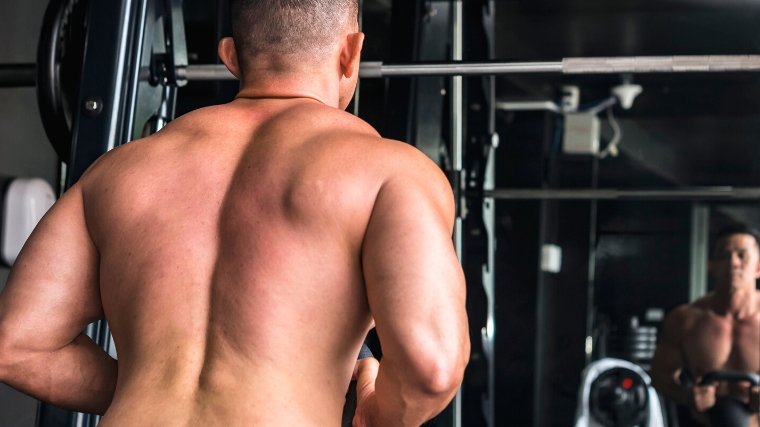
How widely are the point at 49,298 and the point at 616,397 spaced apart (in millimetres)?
2862

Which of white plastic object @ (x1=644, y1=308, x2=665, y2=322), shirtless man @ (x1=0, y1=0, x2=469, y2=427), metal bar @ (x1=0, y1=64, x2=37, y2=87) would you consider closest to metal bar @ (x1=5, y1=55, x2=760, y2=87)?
metal bar @ (x1=0, y1=64, x2=37, y2=87)

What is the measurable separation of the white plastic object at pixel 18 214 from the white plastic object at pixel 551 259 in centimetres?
212

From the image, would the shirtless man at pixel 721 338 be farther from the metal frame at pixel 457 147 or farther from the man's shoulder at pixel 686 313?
the metal frame at pixel 457 147

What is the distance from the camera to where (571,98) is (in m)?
3.61

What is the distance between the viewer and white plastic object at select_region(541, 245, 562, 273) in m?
3.53

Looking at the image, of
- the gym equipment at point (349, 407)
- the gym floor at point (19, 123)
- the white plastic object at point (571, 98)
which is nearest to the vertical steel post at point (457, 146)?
the white plastic object at point (571, 98)

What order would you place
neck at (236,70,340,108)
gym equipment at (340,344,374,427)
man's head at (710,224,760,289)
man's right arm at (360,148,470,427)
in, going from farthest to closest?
man's head at (710,224,760,289)
neck at (236,70,340,108)
gym equipment at (340,344,374,427)
man's right arm at (360,148,470,427)

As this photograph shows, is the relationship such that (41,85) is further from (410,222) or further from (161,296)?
(410,222)

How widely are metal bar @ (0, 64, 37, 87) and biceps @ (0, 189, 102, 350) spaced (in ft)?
3.28

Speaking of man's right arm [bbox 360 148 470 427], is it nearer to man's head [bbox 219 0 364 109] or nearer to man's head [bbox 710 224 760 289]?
man's head [bbox 219 0 364 109]

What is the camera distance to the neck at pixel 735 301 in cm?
321

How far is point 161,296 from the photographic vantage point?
955 mm

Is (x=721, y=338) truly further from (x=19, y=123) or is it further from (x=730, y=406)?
(x=19, y=123)

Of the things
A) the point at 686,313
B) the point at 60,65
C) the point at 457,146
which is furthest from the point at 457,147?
the point at 686,313
